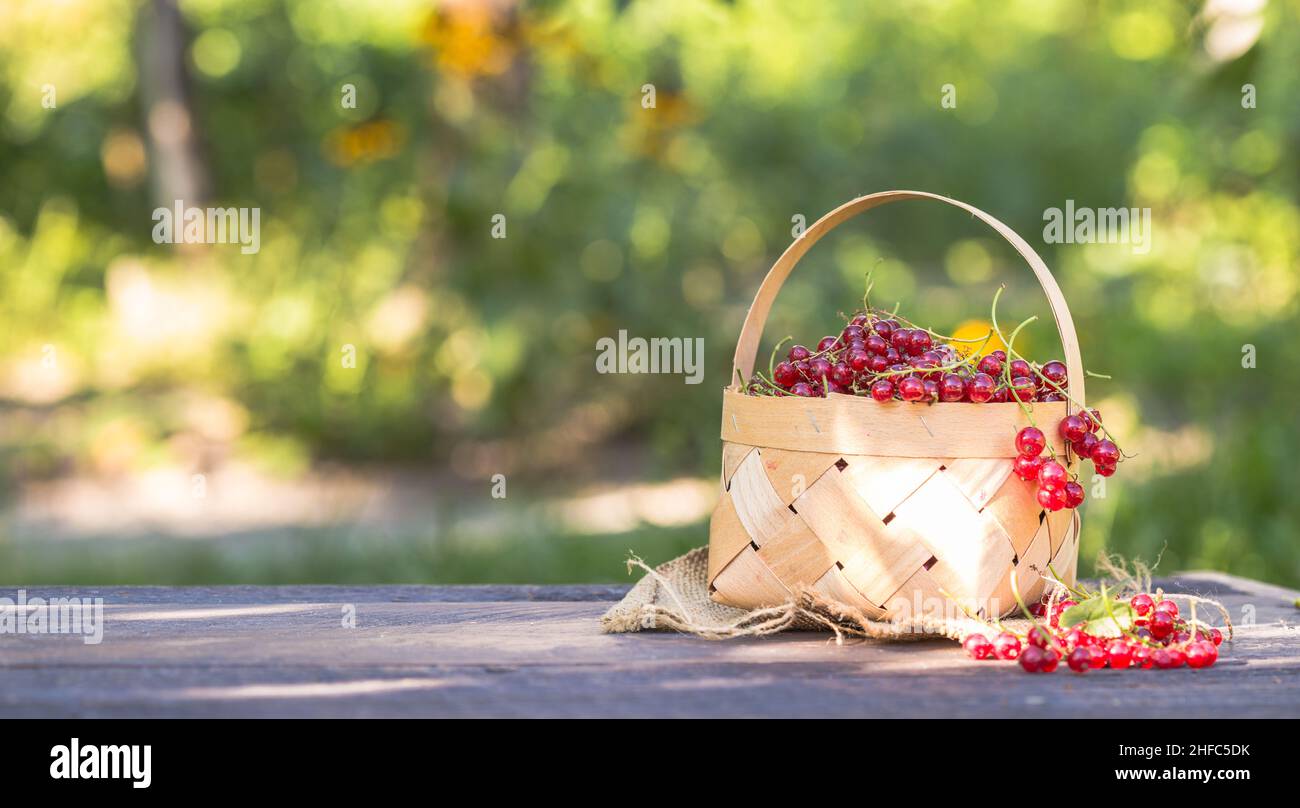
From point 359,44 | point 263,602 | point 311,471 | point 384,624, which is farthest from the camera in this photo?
point 359,44

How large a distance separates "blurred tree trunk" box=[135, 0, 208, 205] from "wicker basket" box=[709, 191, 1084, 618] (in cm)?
470

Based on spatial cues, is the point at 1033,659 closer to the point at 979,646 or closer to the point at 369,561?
the point at 979,646

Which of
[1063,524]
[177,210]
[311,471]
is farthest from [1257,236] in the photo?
[1063,524]

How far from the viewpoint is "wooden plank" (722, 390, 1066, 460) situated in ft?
4.03

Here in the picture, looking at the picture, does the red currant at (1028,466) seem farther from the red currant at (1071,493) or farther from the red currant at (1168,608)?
the red currant at (1168,608)

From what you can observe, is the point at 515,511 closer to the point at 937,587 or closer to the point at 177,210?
the point at 177,210

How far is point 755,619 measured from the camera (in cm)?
134

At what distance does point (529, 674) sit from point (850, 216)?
596 mm

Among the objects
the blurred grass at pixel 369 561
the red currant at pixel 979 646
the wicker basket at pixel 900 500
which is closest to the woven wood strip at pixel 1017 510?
the wicker basket at pixel 900 500

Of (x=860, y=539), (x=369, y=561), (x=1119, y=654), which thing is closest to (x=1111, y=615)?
(x=1119, y=654)

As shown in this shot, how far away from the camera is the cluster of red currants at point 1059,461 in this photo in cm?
122

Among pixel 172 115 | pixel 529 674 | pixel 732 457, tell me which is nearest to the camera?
pixel 529 674
